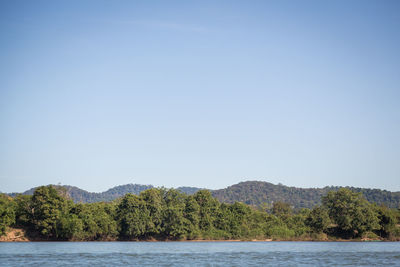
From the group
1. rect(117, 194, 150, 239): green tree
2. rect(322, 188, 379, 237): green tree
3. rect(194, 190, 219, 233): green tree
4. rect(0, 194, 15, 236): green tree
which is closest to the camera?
rect(0, 194, 15, 236): green tree

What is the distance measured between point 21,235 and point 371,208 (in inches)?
3024

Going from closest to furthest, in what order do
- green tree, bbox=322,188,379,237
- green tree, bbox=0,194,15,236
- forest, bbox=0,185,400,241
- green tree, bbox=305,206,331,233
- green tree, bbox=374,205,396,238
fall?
green tree, bbox=0,194,15,236, forest, bbox=0,185,400,241, green tree, bbox=322,188,379,237, green tree, bbox=305,206,331,233, green tree, bbox=374,205,396,238

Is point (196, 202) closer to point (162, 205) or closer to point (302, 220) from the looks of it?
point (162, 205)

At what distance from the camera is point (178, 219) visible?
323 ft

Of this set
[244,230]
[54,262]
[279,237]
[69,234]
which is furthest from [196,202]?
[54,262]

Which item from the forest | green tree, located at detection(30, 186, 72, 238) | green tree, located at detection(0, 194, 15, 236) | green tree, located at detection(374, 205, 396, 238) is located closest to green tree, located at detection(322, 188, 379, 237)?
the forest

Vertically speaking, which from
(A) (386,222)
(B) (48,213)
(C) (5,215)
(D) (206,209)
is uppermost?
(D) (206,209)

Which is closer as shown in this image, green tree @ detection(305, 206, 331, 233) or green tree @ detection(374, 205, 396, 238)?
green tree @ detection(305, 206, 331, 233)

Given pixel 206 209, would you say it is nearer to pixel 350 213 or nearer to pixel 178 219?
pixel 178 219

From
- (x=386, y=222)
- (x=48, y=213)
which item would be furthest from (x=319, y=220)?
(x=48, y=213)

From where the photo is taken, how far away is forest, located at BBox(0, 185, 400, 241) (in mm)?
90750

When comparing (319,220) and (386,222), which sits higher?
(319,220)

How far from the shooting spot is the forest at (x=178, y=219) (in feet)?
298

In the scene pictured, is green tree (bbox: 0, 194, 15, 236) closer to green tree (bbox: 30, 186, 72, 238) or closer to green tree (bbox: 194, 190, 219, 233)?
green tree (bbox: 30, 186, 72, 238)
